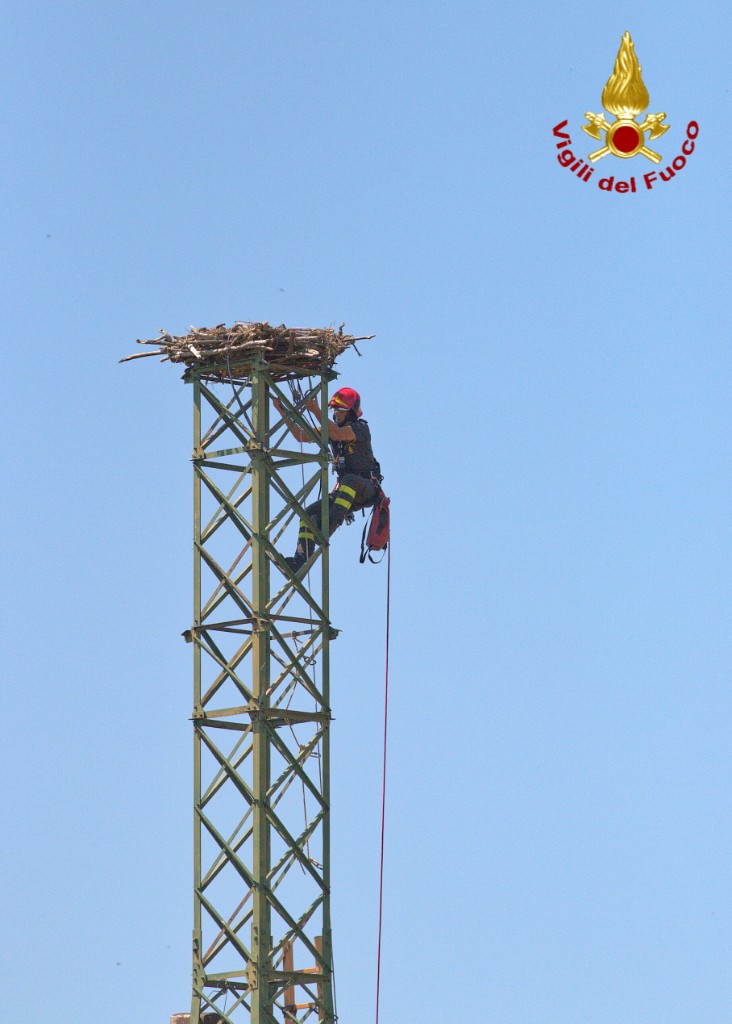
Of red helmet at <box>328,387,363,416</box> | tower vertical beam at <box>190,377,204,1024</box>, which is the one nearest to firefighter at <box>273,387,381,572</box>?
red helmet at <box>328,387,363,416</box>

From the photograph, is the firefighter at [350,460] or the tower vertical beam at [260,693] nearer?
the tower vertical beam at [260,693]

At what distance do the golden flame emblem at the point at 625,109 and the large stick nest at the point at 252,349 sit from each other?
5555 millimetres

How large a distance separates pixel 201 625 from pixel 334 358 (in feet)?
13.3

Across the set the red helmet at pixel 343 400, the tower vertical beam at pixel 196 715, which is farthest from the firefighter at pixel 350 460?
the tower vertical beam at pixel 196 715

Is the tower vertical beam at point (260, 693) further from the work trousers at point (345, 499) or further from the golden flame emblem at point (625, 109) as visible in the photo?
the golden flame emblem at point (625, 109)

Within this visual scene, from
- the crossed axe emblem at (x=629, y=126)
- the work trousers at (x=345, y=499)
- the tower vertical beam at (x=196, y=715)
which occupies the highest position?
the crossed axe emblem at (x=629, y=126)

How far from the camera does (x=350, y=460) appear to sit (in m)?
34.3

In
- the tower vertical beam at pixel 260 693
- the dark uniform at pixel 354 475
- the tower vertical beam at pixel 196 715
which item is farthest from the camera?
the dark uniform at pixel 354 475

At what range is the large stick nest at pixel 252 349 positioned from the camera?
32406mm

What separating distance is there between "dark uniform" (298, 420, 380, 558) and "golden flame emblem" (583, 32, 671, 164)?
562 cm

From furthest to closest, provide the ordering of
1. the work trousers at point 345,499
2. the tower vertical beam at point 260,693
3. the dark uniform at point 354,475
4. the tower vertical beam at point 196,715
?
the dark uniform at point 354,475, the work trousers at point 345,499, the tower vertical beam at point 196,715, the tower vertical beam at point 260,693

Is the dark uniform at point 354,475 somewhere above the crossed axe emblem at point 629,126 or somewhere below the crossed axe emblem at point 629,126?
below

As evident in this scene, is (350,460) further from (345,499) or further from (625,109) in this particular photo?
(625,109)

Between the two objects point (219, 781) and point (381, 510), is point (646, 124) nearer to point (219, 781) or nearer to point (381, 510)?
point (381, 510)
